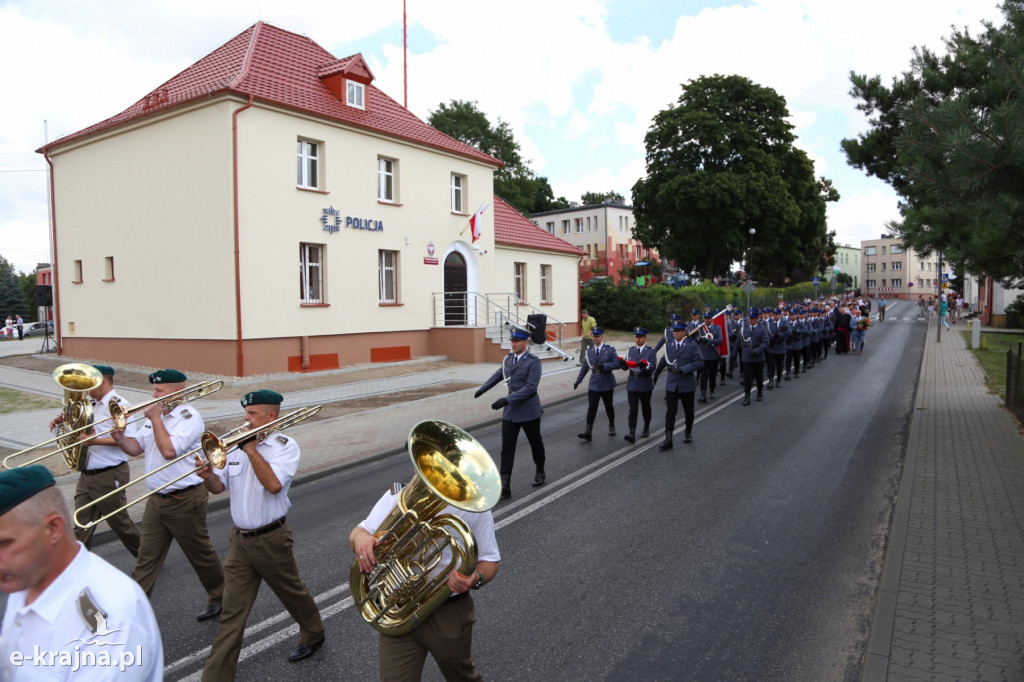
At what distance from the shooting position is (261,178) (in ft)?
59.4

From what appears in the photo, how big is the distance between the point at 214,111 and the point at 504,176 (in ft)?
95.8

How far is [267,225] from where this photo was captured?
60.0 feet

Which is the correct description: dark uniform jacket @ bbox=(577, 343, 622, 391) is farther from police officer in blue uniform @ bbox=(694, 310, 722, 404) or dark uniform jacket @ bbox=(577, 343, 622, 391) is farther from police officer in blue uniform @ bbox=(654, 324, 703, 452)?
police officer in blue uniform @ bbox=(694, 310, 722, 404)

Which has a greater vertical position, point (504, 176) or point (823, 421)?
point (504, 176)

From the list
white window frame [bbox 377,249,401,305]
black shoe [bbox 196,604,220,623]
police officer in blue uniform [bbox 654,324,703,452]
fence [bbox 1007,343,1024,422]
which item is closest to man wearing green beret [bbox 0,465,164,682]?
black shoe [bbox 196,604,220,623]

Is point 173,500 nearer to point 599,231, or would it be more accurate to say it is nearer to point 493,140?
point 493,140

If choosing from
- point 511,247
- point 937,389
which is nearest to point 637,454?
point 937,389

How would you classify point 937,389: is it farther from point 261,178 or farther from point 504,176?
point 504,176

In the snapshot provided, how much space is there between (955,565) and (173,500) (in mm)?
6109

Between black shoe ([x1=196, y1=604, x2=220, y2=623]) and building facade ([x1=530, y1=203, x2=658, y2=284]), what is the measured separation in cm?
6507

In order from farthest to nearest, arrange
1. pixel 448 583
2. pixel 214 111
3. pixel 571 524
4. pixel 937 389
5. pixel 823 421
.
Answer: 1. pixel 214 111
2. pixel 937 389
3. pixel 823 421
4. pixel 571 524
5. pixel 448 583

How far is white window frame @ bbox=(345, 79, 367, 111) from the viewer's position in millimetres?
21578

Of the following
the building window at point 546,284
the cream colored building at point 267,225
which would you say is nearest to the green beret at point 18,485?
the cream colored building at point 267,225

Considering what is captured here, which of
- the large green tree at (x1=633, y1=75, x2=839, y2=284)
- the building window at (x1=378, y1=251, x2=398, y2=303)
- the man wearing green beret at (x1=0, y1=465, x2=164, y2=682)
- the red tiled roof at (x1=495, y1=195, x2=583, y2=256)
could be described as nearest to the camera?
the man wearing green beret at (x1=0, y1=465, x2=164, y2=682)
